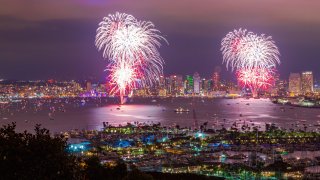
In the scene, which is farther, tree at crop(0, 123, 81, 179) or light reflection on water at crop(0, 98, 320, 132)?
light reflection on water at crop(0, 98, 320, 132)

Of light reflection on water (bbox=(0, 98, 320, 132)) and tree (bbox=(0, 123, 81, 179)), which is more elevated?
tree (bbox=(0, 123, 81, 179))

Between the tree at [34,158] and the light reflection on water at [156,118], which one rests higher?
the tree at [34,158]

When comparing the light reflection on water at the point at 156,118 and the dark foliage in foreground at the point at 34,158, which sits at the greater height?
the dark foliage in foreground at the point at 34,158

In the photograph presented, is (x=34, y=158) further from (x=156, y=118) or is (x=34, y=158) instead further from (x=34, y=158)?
(x=156, y=118)

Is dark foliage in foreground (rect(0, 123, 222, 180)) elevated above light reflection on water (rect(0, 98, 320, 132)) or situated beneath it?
elevated above

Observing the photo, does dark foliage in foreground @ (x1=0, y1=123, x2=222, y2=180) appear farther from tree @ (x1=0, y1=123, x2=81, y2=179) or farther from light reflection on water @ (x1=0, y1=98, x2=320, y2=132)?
light reflection on water @ (x1=0, y1=98, x2=320, y2=132)

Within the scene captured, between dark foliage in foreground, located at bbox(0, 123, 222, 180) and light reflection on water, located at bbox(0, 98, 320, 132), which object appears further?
light reflection on water, located at bbox(0, 98, 320, 132)

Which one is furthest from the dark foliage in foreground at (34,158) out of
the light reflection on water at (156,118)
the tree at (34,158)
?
the light reflection on water at (156,118)

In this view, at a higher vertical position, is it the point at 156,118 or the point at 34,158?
the point at 34,158

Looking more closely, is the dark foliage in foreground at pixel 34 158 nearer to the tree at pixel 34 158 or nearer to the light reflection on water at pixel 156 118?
the tree at pixel 34 158

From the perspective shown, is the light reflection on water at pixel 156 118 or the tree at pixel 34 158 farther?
the light reflection on water at pixel 156 118

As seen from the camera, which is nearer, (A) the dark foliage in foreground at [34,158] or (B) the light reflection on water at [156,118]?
(A) the dark foliage in foreground at [34,158]

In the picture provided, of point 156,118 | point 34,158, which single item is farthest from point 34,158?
point 156,118

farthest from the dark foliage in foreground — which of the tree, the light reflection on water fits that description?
the light reflection on water
